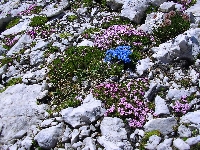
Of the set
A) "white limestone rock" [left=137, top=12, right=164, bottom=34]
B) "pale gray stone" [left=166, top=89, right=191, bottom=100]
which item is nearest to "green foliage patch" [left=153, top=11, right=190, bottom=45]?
"white limestone rock" [left=137, top=12, right=164, bottom=34]

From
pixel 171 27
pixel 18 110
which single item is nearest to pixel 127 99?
pixel 18 110

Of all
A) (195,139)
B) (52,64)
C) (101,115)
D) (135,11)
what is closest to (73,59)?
(52,64)

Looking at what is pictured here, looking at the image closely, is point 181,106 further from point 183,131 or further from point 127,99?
point 127,99

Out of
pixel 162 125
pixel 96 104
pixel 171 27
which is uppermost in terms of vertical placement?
pixel 171 27

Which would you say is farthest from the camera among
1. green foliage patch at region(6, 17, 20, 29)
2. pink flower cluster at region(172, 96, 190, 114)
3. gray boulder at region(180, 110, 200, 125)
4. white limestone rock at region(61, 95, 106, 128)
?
green foliage patch at region(6, 17, 20, 29)

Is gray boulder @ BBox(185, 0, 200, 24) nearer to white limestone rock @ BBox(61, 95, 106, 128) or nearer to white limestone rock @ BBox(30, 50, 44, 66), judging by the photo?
white limestone rock @ BBox(61, 95, 106, 128)

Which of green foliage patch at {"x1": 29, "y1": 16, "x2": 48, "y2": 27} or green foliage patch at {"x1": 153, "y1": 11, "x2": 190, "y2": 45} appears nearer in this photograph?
green foliage patch at {"x1": 153, "y1": 11, "x2": 190, "y2": 45}

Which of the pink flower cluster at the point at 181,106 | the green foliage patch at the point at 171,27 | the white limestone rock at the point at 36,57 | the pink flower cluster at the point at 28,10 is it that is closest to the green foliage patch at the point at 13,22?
the pink flower cluster at the point at 28,10
